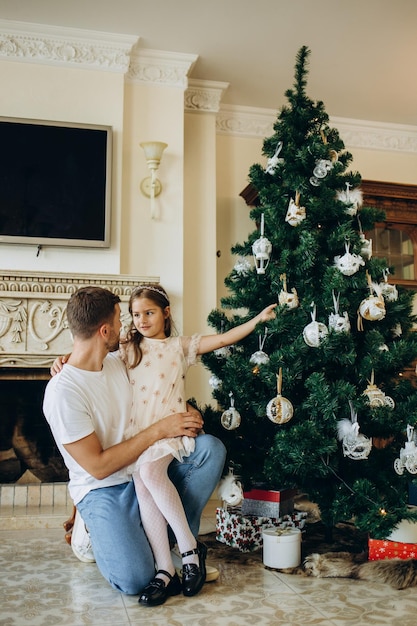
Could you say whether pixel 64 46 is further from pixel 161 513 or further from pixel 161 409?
pixel 161 513

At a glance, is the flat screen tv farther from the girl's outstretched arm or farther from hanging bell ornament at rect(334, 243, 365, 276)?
hanging bell ornament at rect(334, 243, 365, 276)

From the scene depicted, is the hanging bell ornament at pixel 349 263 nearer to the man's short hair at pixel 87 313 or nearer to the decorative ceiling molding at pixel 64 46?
the man's short hair at pixel 87 313

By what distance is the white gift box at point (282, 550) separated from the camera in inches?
86.4

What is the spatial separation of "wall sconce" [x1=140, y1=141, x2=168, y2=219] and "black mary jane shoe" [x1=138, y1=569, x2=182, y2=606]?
95.7 inches

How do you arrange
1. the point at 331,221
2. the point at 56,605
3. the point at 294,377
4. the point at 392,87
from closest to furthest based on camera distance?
1. the point at 56,605
2. the point at 294,377
3. the point at 331,221
4. the point at 392,87

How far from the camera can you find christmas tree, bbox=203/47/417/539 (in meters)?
2.21

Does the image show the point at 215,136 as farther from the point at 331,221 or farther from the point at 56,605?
the point at 56,605

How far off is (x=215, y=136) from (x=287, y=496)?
2813mm

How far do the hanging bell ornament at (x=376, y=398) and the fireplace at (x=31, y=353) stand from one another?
1729mm

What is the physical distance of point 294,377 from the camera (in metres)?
2.31

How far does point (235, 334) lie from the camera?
2352mm

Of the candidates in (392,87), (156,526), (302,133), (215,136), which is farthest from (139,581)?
(392,87)

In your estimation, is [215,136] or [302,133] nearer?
[302,133]

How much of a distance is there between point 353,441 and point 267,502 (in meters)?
0.57
